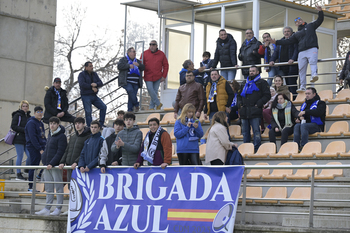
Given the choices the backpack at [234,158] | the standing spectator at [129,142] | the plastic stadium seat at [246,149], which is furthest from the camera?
the plastic stadium seat at [246,149]

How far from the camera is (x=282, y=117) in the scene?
34.6 ft

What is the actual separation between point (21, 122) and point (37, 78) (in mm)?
4796

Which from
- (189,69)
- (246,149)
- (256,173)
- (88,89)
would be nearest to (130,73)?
(88,89)

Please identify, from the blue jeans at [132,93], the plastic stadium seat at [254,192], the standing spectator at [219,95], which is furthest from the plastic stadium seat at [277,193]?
the blue jeans at [132,93]

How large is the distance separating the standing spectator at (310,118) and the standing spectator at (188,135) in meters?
2.25

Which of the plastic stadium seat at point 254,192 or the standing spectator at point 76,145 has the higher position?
the standing spectator at point 76,145

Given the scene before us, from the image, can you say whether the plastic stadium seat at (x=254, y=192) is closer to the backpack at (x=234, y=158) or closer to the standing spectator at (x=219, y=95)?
the backpack at (x=234, y=158)

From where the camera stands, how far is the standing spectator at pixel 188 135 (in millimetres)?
8984

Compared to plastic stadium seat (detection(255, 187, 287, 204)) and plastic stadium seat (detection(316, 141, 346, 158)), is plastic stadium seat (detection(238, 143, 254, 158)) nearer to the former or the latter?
plastic stadium seat (detection(316, 141, 346, 158))

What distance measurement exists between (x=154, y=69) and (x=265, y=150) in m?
4.92

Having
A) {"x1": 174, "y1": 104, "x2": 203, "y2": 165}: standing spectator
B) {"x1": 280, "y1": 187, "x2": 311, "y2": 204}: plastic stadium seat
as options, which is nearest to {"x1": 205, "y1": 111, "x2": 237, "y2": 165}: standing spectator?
{"x1": 174, "y1": 104, "x2": 203, "y2": 165}: standing spectator

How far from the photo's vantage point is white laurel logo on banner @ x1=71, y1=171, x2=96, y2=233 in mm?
8695

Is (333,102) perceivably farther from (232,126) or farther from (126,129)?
(126,129)

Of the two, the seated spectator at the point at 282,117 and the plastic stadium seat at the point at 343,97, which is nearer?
the seated spectator at the point at 282,117
